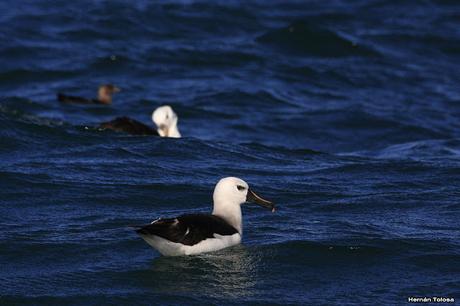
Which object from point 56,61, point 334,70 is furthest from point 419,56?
point 56,61

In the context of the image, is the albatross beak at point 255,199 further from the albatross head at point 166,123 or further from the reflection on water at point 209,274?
the albatross head at point 166,123

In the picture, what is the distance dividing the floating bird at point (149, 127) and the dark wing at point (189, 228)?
24.3 ft

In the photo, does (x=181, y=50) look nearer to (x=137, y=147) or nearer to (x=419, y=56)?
(x=419, y=56)

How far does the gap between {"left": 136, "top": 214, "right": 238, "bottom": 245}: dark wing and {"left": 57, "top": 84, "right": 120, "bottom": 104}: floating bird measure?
12018 mm

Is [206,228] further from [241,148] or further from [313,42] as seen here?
[313,42]

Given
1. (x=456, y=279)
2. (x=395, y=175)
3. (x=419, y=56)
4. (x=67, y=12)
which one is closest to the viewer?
(x=456, y=279)

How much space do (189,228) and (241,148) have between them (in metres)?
7.85

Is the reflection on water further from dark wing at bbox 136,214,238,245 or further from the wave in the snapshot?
the wave

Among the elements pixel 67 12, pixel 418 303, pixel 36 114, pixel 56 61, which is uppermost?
pixel 67 12

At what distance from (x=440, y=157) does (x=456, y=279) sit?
7.70 metres

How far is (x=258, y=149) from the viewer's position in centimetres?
1997

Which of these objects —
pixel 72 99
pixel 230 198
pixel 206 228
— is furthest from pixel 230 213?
pixel 72 99

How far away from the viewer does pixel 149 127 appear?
2092 cm

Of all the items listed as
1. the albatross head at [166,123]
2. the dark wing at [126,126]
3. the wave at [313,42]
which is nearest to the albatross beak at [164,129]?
the albatross head at [166,123]
